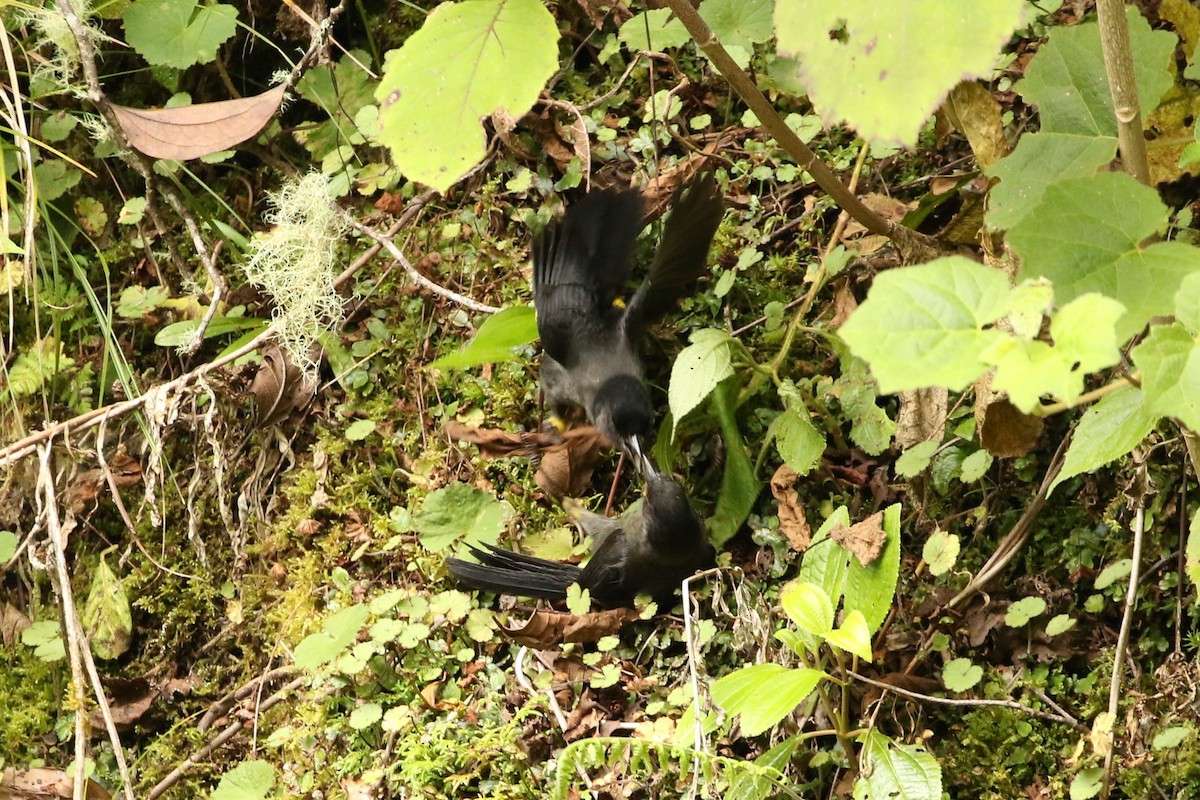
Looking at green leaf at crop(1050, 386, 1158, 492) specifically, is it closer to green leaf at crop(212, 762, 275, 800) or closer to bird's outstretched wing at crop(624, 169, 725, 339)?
bird's outstretched wing at crop(624, 169, 725, 339)

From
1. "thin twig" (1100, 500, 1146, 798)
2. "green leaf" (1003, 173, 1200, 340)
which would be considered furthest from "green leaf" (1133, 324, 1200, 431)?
"thin twig" (1100, 500, 1146, 798)

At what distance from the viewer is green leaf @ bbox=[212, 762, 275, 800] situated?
11.0 ft

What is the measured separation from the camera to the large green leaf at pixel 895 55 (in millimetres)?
1325

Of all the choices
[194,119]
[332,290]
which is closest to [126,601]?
[332,290]

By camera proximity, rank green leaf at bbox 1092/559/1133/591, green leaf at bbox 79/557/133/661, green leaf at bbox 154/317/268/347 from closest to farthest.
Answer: green leaf at bbox 1092/559/1133/591
green leaf at bbox 79/557/133/661
green leaf at bbox 154/317/268/347

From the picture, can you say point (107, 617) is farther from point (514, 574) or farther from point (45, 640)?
point (514, 574)

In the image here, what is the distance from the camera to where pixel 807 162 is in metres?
2.60

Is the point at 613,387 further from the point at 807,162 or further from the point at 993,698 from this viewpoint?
the point at 993,698

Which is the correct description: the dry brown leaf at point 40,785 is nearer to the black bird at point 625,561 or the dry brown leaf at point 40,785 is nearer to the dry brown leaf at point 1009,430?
the black bird at point 625,561

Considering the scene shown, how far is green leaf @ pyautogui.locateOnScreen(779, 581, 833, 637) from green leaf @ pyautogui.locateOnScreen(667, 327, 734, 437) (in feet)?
2.12

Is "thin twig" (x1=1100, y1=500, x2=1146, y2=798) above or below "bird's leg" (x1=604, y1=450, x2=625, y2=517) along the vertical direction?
below

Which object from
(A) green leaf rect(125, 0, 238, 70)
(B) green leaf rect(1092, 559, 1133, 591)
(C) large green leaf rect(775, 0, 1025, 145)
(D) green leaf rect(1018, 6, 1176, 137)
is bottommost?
(B) green leaf rect(1092, 559, 1133, 591)

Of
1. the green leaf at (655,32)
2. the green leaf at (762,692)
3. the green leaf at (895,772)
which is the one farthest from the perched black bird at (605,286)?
the green leaf at (895,772)

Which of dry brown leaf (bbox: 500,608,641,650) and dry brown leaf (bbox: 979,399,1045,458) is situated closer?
dry brown leaf (bbox: 979,399,1045,458)
